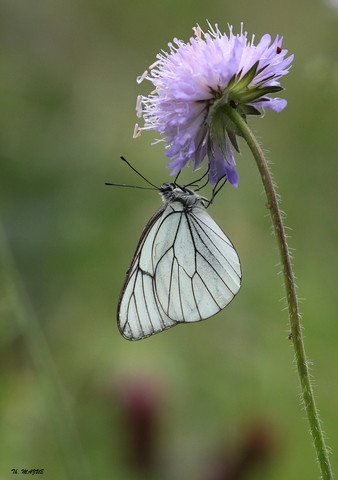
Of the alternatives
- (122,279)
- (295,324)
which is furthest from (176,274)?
(122,279)

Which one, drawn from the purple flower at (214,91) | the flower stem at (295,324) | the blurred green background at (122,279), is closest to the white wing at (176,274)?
the purple flower at (214,91)

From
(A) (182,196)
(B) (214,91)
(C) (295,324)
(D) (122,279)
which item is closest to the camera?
(C) (295,324)

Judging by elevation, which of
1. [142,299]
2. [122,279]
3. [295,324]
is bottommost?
[295,324]

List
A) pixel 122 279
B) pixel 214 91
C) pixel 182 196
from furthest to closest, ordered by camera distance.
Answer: pixel 122 279 < pixel 182 196 < pixel 214 91

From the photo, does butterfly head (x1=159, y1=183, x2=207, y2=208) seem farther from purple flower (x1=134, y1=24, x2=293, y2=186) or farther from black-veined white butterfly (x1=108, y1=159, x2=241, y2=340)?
purple flower (x1=134, y1=24, x2=293, y2=186)

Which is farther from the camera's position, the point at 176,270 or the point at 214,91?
the point at 176,270

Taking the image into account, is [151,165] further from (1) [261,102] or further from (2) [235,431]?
(1) [261,102]

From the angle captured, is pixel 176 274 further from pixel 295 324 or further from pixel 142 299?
pixel 295 324
